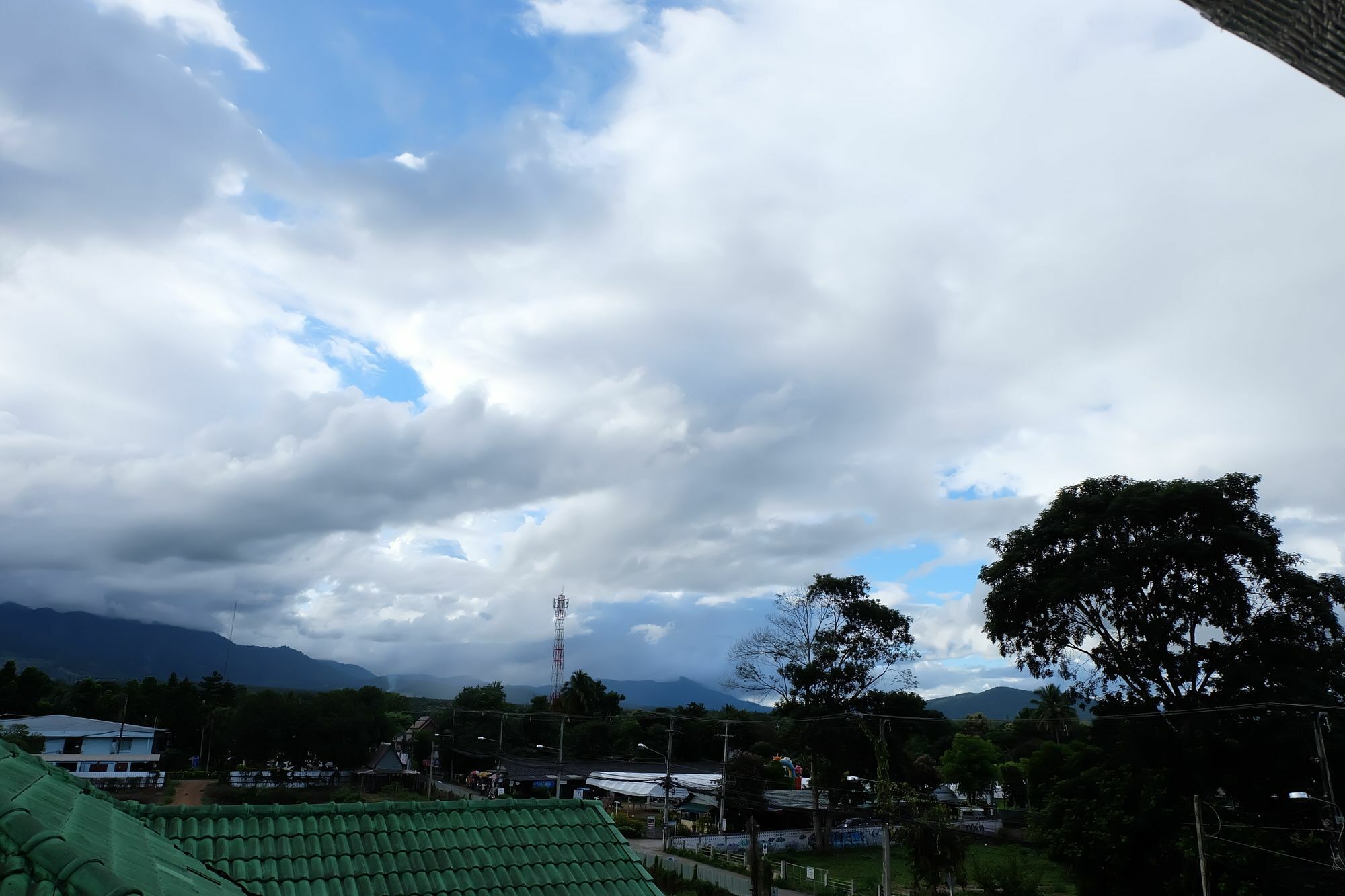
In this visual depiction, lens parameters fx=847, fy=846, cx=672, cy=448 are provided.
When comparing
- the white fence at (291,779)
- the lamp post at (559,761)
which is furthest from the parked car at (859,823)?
the white fence at (291,779)

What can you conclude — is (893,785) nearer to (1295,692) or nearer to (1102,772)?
(1102,772)

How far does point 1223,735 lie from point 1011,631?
6264 mm

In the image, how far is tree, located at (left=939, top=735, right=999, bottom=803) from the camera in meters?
56.2

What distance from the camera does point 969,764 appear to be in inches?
2218

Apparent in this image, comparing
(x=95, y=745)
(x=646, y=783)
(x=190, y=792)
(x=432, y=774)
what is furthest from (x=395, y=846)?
(x=95, y=745)

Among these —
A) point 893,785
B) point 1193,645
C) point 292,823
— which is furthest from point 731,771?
point 292,823

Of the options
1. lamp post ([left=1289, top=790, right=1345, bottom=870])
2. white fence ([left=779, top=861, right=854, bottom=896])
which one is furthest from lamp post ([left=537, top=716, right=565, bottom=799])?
lamp post ([left=1289, top=790, right=1345, bottom=870])

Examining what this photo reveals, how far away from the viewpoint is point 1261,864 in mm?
21438

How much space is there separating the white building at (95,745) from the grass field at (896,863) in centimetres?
3881

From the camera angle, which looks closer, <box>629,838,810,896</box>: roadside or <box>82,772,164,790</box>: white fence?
<box>629,838,810,896</box>: roadside

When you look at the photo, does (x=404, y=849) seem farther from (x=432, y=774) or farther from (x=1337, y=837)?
(x=432, y=774)

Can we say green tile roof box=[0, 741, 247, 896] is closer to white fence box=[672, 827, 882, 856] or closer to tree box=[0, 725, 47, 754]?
white fence box=[672, 827, 882, 856]

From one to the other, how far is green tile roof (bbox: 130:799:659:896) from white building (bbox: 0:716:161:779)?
172 feet

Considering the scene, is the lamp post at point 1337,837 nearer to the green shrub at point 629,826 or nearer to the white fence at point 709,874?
the white fence at point 709,874
